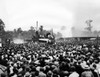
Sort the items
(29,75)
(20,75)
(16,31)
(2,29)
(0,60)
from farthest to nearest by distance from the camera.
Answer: (16,31) → (2,29) → (0,60) → (20,75) → (29,75)

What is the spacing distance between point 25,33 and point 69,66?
126 m

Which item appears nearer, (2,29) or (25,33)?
(2,29)

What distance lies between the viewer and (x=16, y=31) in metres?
133

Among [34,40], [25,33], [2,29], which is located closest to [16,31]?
[25,33]

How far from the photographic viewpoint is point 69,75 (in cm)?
1141

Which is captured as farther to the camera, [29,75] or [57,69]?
[57,69]

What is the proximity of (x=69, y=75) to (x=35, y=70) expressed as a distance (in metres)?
2.11

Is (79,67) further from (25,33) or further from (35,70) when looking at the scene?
(25,33)

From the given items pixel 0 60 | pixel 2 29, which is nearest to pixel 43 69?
pixel 0 60

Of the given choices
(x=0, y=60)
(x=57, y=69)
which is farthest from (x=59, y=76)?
(x=0, y=60)

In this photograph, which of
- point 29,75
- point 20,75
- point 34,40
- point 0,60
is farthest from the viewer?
point 34,40

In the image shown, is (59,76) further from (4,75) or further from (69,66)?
(4,75)

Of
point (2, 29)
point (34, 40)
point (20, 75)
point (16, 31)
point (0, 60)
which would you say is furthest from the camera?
point (16, 31)

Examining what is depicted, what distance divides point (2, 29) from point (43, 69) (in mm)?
66781
